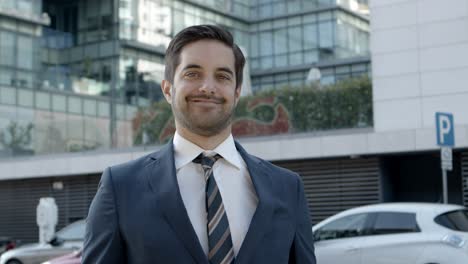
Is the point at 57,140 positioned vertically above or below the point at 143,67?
below

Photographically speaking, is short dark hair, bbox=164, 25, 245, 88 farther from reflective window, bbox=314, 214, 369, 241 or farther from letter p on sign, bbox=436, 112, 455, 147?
letter p on sign, bbox=436, 112, 455, 147

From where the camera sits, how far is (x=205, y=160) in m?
2.56

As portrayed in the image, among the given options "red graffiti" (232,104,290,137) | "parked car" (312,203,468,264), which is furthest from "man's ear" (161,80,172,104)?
"red graffiti" (232,104,290,137)

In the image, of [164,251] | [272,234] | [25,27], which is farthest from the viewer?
[25,27]

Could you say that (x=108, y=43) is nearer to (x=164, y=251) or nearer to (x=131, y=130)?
(x=131, y=130)

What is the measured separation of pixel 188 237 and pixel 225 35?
2.33 feet

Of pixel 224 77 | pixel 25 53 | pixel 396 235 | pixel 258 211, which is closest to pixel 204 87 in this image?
pixel 224 77

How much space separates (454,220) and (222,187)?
27.8 ft

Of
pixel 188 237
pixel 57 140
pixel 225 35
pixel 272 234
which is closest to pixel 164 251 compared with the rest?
pixel 188 237

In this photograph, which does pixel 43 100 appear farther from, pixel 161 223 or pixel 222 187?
pixel 161 223

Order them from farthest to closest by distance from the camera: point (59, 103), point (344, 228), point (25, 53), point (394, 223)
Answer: point (25, 53), point (59, 103), point (344, 228), point (394, 223)

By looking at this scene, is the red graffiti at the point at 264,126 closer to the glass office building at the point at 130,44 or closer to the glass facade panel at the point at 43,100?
the glass office building at the point at 130,44

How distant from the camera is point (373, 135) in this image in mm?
18891

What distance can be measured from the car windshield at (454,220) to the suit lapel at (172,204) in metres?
8.41
